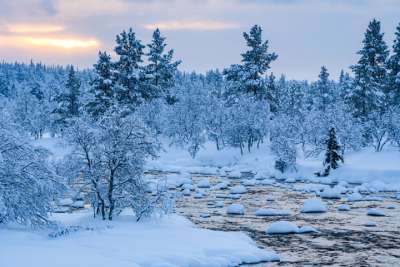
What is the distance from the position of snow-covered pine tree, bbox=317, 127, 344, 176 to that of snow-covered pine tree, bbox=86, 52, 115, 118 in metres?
27.2

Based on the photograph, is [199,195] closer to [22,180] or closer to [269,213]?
[269,213]

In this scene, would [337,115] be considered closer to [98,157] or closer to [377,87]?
[377,87]

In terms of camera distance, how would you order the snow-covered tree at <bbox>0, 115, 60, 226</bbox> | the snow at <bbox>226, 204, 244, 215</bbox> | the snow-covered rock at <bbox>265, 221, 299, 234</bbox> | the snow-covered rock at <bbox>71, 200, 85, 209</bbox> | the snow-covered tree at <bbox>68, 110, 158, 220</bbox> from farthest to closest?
the snow-covered rock at <bbox>71, 200, 85, 209</bbox> < the snow at <bbox>226, 204, 244, 215</bbox> < the snow-covered rock at <bbox>265, 221, 299, 234</bbox> < the snow-covered tree at <bbox>68, 110, 158, 220</bbox> < the snow-covered tree at <bbox>0, 115, 60, 226</bbox>

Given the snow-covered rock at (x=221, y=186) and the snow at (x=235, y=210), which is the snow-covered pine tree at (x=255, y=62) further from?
the snow at (x=235, y=210)

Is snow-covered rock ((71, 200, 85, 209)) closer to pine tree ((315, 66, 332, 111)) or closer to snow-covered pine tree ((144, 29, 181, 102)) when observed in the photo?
snow-covered pine tree ((144, 29, 181, 102))

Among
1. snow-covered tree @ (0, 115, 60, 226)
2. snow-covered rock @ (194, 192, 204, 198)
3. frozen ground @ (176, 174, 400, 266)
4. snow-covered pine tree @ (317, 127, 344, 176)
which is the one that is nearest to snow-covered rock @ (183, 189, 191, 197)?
snow-covered rock @ (194, 192, 204, 198)

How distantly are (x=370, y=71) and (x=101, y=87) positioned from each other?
30.2 m

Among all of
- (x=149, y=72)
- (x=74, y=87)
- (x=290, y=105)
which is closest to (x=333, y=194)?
(x=149, y=72)

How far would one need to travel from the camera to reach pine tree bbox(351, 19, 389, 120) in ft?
190

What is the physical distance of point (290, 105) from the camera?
9806 centimetres

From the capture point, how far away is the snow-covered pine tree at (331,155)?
41938 millimetres

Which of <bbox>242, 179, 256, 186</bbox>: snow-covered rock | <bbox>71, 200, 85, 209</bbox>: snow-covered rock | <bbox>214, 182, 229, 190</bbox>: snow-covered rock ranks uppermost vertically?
<bbox>71, 200, 85, 209</bbox>: snow-covered rock

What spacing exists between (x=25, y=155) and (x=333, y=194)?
20.4 m

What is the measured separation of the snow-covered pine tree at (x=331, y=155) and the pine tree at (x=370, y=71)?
16.8m
